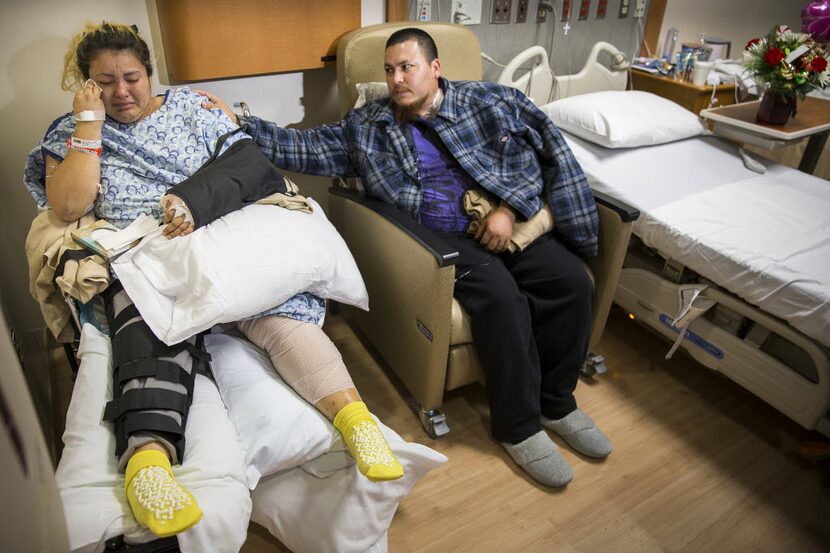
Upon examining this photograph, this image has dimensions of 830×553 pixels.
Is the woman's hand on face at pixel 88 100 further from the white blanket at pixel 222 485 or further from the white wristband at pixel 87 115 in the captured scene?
the white blanket at pixel 222 485

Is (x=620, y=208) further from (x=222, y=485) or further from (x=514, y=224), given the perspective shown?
(x=222, y=485)

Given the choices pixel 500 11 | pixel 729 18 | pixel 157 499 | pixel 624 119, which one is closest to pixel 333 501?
pixel 157 499

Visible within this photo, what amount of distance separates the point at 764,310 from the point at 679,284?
11.0 inches

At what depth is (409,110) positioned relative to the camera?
180cm

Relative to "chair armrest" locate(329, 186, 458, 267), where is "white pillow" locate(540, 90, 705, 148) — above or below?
above

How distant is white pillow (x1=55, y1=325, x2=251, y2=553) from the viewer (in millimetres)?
964

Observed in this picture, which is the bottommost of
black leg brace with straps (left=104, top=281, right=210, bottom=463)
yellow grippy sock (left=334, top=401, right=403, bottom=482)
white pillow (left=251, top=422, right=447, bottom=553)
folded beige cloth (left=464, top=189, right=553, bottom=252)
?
white pillow (left=251, top=422, right=447, bottom=553)

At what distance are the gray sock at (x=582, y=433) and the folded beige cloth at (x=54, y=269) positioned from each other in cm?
132

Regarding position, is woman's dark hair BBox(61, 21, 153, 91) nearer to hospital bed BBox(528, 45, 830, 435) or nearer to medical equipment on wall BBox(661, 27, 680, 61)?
hospital bed BBox(528, 45, 830, 435)

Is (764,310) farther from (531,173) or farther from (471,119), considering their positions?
(471,119)

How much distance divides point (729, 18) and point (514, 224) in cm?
232

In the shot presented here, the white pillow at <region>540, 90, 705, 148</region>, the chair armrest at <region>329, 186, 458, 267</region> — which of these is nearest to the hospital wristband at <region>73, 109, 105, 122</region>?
the chair armrest at <region>329, 186, 458, 267</region>

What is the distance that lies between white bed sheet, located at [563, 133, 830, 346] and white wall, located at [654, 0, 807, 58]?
102cm

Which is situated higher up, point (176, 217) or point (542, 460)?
point (176, 217)
